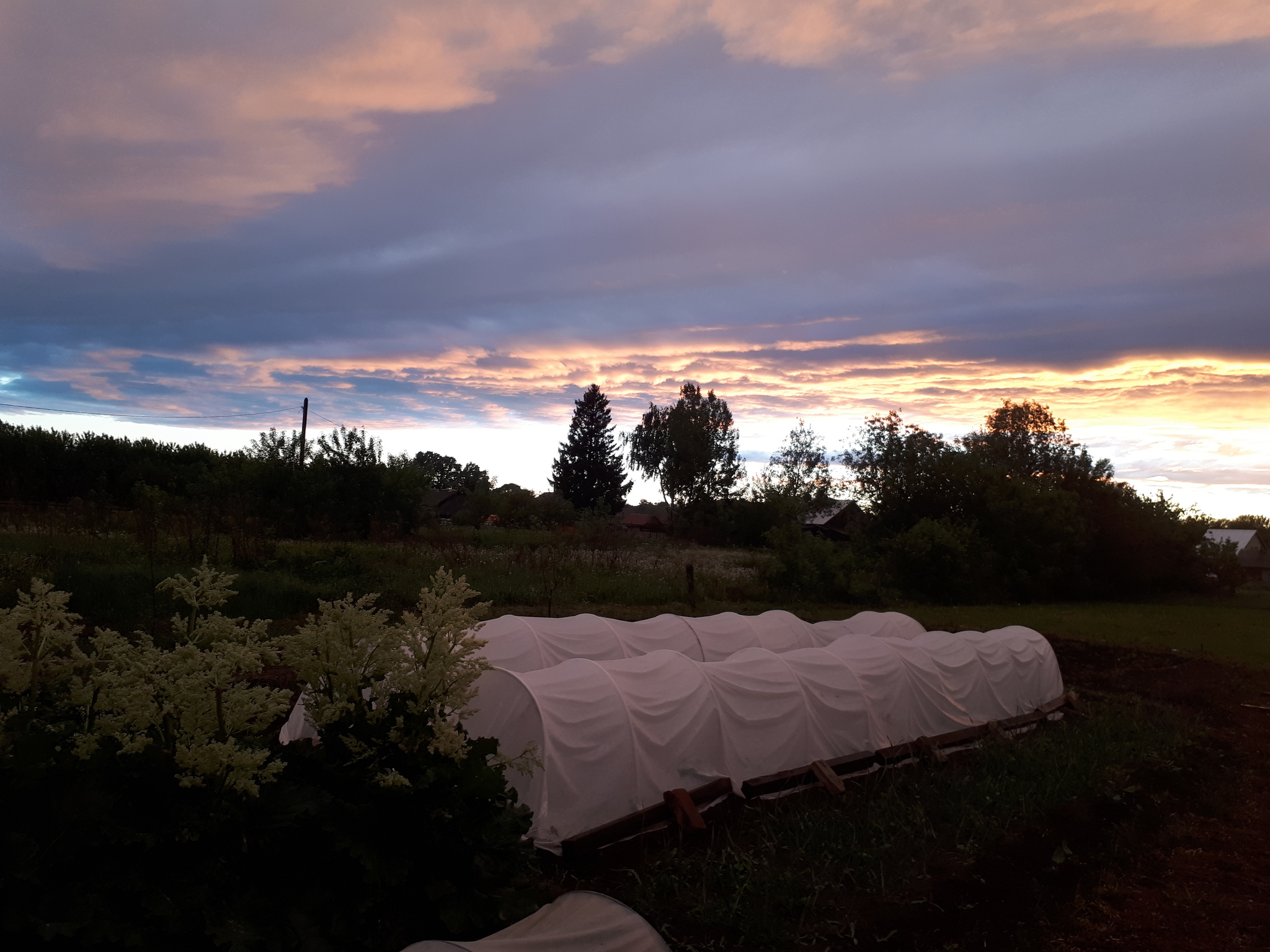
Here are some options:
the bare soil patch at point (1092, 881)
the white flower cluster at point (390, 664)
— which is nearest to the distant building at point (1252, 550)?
the bare soil patch at point (1092, 881)

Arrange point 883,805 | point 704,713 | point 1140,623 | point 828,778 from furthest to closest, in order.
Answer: point 1140,623, point 828,778, point 704,713, point 883,805

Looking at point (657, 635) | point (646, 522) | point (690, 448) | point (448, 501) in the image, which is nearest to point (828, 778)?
point (657, 635)

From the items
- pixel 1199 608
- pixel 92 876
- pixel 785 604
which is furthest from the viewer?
pixel 1199 608

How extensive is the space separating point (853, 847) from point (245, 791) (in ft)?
15.6

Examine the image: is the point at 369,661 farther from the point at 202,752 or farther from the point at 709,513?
the point at 709,513

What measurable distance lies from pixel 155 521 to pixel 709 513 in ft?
153

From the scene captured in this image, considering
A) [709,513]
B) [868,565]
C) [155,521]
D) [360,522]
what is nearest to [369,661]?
[155,521]

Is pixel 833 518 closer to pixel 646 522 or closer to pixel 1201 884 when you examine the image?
pixel 646 522

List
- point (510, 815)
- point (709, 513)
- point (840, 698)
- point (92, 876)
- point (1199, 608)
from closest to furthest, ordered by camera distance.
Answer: point (92, 876) → point (510, 815) → point (840, 698) → point (1199, 608) → point (709, 513)

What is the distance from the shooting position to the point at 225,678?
3.88 m

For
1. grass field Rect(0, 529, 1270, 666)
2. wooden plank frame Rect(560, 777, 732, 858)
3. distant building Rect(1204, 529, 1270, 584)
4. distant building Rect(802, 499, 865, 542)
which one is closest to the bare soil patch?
wooden plank frame Rect(560, 777, 732, 858)

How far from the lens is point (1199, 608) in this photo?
31219mm

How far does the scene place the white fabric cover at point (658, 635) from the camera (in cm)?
1038

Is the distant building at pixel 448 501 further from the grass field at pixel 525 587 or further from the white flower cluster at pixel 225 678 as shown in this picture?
the white flower cluster at pixel 225 678
